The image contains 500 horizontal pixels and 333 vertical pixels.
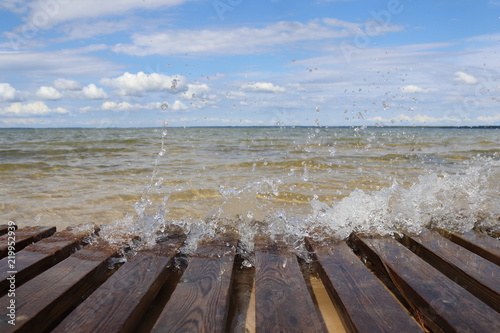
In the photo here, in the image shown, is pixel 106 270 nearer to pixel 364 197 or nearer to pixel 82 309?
pixel 82 309

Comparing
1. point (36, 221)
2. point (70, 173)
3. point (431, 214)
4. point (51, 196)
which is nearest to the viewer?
point (431, 214)

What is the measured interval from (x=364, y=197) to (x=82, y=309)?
2.47 m

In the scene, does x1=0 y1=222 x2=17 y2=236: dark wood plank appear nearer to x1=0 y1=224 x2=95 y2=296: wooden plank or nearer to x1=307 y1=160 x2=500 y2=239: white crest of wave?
x1=0 y1=224 x2=95 y2=296: wooden plank

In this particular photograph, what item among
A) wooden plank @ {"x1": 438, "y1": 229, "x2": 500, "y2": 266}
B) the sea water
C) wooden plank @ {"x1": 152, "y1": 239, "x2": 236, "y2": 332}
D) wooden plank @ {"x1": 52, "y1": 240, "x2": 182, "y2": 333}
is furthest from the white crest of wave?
wooden plank @ {"x1": 52, "y1": 240, "x2": 182, "y2": 333}

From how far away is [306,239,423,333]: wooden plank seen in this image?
154cm

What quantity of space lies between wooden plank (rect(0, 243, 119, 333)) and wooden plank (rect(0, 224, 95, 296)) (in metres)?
0.14

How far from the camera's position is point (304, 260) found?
248cm

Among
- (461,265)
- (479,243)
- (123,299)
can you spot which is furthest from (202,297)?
(479,243)

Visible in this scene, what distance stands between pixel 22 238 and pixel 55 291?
3.52 feet

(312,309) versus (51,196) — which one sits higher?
(312,309)

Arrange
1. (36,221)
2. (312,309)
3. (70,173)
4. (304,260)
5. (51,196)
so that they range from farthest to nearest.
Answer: (70,173)
(51,196)
(36,221)
(304,260)
(312,309)

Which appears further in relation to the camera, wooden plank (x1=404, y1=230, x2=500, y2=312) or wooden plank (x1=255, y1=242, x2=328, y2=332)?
wooden plank (x1=404, y1=230, x2=500, y2=312)

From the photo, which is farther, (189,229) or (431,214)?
(431,214)

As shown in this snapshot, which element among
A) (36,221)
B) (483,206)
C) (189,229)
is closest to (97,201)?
(36,221)
